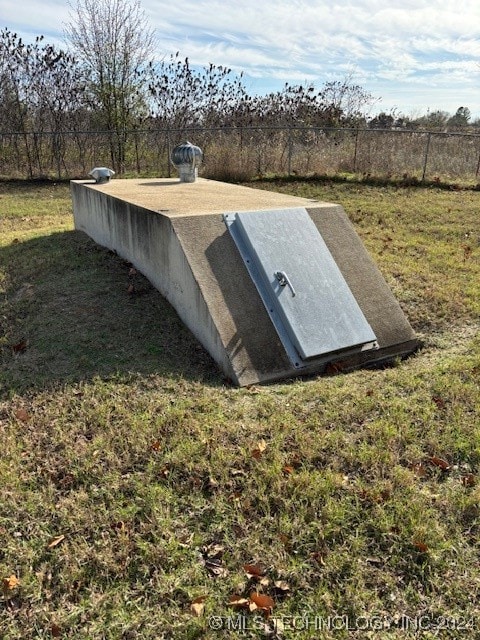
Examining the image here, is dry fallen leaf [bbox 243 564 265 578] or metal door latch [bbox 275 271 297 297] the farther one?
metal door latch [bbox 275 271 297 297]

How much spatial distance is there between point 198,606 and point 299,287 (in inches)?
105

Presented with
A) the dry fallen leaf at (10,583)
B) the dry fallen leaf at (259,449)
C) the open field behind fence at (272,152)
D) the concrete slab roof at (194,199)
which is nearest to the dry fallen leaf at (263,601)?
the dry fallen leaf at (259,449)

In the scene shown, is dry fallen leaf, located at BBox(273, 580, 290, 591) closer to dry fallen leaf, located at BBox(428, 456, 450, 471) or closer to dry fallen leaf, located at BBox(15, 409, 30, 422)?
dry fallen leaf, located at BBox(428, 456, 450, 471)

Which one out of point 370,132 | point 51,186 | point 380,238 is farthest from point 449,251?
point 51,186

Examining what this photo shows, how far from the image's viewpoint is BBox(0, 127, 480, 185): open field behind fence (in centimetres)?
1344

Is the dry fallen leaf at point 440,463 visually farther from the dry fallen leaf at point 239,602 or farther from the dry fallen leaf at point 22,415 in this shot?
the dry fallen leaf at point 22,415

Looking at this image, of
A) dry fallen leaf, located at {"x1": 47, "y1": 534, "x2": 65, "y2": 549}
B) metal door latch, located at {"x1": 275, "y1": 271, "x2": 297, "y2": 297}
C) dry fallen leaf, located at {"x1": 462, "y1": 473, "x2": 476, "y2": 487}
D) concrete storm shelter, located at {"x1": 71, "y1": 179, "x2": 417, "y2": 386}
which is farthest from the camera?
metal door latch, located at {"x1": 275, "y1": 271, "x2": 297, "y2": 297}

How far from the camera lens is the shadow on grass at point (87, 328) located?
370 centimetres

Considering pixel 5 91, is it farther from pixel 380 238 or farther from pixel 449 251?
pixel 449 251

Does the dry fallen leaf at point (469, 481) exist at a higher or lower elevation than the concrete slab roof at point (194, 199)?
lower

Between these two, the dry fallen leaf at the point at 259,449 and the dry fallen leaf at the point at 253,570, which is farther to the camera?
the dry fallen leaf at the point at 259,449

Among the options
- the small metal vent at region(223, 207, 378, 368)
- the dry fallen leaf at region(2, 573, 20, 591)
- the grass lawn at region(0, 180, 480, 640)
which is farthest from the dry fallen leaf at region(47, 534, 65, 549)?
the small metal vent at region(223, 207, 378, 368)

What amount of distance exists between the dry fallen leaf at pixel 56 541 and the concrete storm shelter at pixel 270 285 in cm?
167

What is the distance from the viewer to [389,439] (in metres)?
2.92
